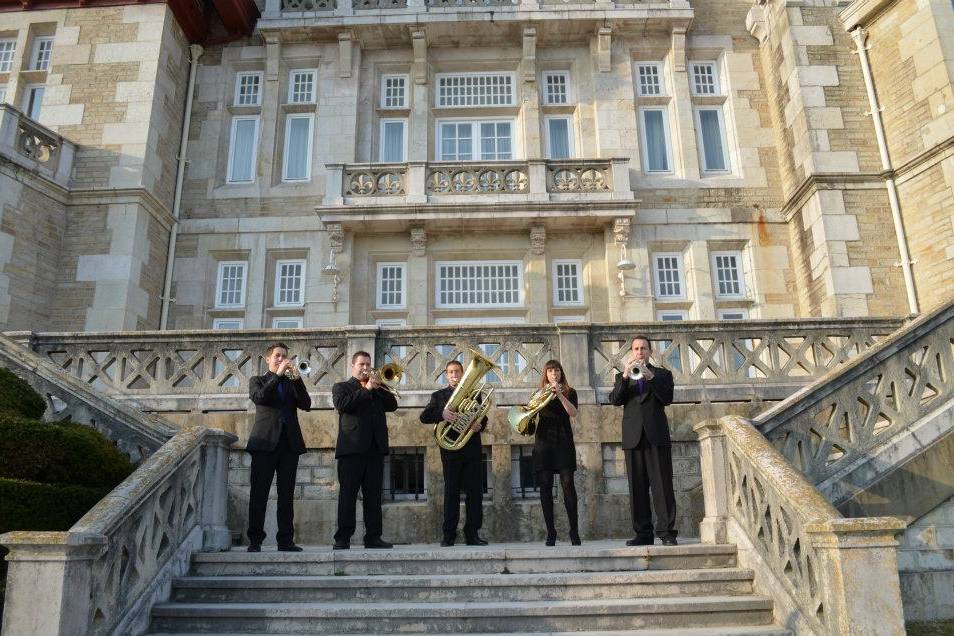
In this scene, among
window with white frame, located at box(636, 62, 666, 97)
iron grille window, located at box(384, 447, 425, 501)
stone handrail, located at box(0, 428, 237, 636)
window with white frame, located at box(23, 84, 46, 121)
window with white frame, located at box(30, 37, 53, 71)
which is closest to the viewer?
stone handrail, located at box(0, 428, 237, 636)

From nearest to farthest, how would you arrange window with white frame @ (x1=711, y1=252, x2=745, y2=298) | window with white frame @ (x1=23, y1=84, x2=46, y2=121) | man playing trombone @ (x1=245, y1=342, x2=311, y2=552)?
1. man playing trombone @ (x1=245, y1=342, x2=311, y2=552)
2. window with white frame @ (x1=711, y1=252, x2=745, y2=298)
3. window with white frame @ (x1=23, y1=84, x2=46, y2=121)

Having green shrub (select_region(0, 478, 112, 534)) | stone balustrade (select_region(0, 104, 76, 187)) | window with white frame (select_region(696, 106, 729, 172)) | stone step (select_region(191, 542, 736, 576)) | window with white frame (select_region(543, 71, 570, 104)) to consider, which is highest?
window with white frame (select_region(543, 71, 570, 104))

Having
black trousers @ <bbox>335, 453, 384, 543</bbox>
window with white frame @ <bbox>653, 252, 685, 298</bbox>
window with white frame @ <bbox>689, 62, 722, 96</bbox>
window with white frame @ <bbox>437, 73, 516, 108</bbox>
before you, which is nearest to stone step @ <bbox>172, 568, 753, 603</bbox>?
black trousers @ <bbox>335, 453, 384, 543</bbox>

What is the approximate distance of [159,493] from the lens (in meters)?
6.16

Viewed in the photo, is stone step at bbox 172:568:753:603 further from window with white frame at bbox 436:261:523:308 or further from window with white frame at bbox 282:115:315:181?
window with white frame at bbox 282:115:315:181

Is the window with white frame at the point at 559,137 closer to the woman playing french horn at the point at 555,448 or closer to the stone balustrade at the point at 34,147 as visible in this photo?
the stone balustrade at the point at 34,147

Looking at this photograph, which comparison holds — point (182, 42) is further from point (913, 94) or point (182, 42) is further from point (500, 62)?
point (913, 94)

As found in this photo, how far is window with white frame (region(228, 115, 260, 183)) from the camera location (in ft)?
55.4

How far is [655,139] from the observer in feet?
55.5

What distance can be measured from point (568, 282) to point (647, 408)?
886 cm

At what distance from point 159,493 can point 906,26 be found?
51.4ft

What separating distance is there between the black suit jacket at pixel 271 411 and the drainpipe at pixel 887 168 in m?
11.8

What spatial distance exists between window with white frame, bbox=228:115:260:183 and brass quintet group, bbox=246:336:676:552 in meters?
10.7

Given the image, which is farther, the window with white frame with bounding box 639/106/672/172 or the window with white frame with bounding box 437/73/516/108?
the window with white frame with bounding box 437/73/516/108
